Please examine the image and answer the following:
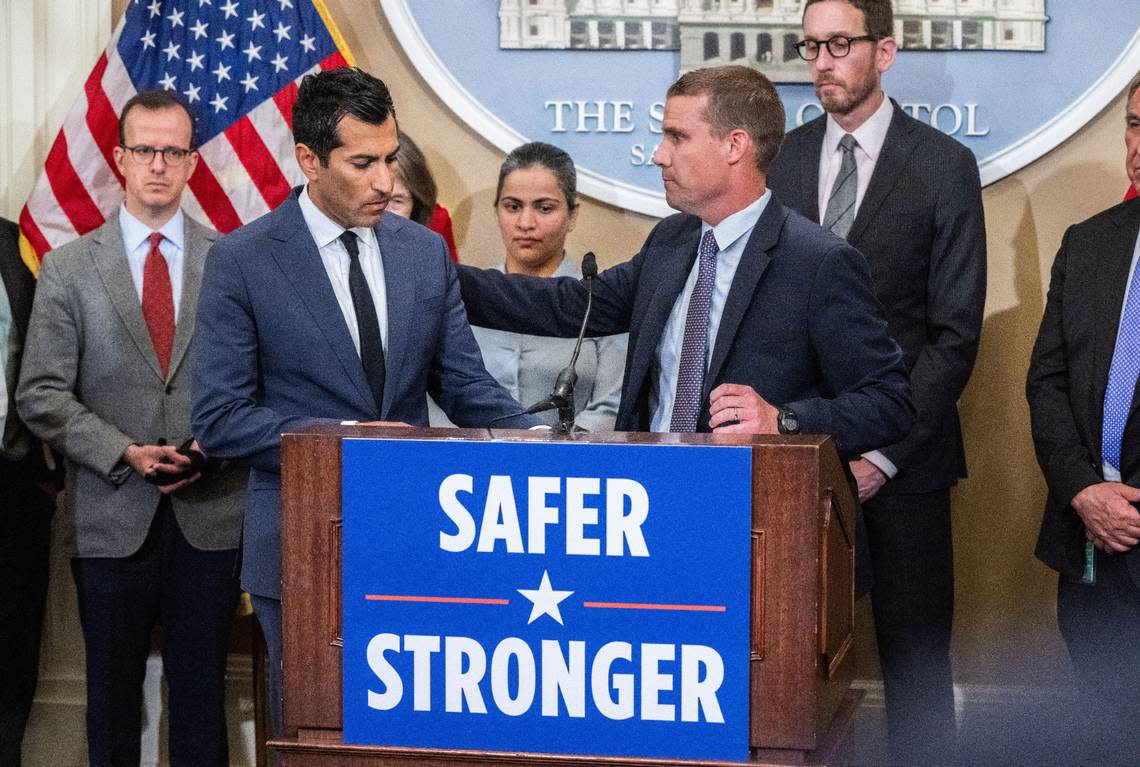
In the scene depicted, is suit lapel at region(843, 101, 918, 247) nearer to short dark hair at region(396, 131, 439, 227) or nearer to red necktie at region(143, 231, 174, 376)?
short dark hair at region(396, 131, 439, 227)

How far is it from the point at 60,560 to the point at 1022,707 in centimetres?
296

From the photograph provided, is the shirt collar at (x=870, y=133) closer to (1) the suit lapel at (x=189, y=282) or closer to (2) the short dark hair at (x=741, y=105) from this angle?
(2) the short dark hair at (x=741, y=105)

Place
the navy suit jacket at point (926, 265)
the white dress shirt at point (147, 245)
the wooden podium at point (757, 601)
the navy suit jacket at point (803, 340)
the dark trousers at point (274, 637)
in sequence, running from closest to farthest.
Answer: the wooden podium at point (757, 601), the dark trousers at point (274, 637), the navy suit jacket at point (803, 340), the navy suit jacket at point (926, 265), the white dress shirt at point (147, 245)

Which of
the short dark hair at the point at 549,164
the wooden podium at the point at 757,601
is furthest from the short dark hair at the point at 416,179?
the wooden podium at the point at 757,601

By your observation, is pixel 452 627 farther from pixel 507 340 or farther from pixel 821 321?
pixel 507 340

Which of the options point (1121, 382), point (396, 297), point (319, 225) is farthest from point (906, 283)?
point (319, 225)

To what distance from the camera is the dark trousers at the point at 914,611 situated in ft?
12.4

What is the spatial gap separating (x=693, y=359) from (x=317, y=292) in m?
0.71

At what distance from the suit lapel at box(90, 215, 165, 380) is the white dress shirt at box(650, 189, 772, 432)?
1.57 meters

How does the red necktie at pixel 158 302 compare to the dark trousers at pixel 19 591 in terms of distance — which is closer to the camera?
the red necktie at pixel 158 302

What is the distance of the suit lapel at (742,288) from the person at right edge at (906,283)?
95cm

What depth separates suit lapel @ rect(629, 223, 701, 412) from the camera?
2.80 metres

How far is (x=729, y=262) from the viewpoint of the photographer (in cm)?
279

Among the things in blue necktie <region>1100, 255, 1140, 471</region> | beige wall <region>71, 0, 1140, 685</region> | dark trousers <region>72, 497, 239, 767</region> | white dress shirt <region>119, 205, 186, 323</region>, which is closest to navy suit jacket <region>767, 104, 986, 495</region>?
blue necktie <region>1100, 255, 1140, 471</region>
